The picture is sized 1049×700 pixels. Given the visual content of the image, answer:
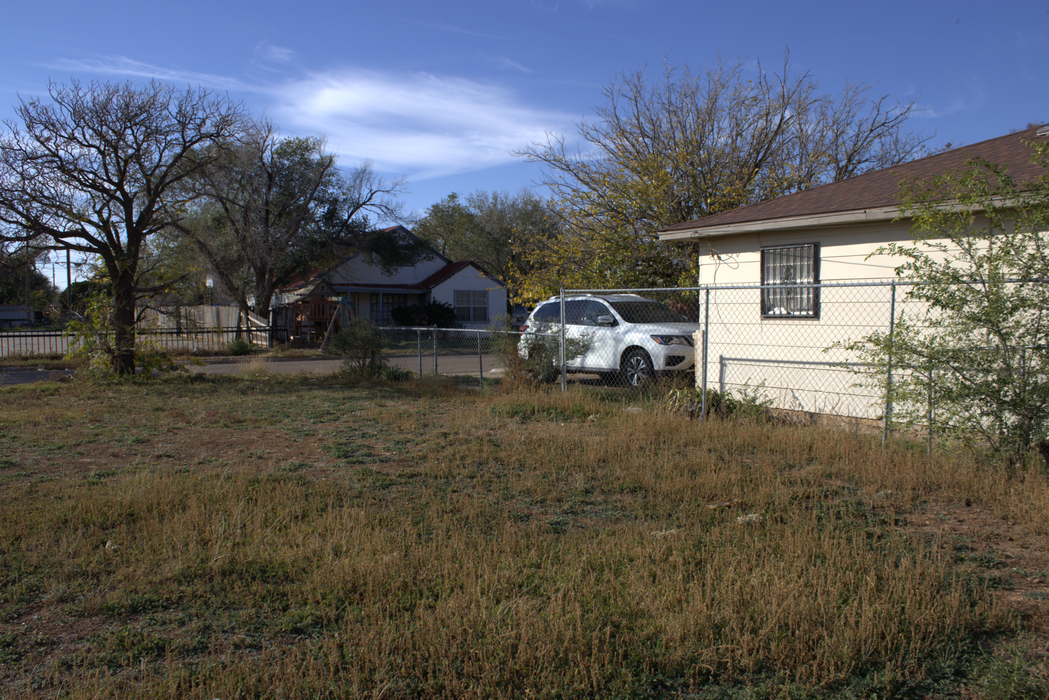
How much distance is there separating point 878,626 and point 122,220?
50.6 ft

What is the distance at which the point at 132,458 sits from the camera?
7113 millimetres

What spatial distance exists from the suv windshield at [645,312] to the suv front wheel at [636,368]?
648 millimetres

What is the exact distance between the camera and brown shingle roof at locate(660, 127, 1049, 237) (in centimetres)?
813

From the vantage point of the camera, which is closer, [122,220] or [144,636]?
[144,636]

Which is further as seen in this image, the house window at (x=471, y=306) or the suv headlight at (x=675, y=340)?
the house window at (x=471, y=306)

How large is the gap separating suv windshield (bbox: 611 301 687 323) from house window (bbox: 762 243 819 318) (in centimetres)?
234

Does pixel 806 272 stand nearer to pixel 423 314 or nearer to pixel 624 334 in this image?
pixel 624 334

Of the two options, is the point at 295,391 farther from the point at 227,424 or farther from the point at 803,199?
the point at 803,199

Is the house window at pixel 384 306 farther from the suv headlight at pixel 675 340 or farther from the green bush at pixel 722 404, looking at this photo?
the green bush at pixel 722 404

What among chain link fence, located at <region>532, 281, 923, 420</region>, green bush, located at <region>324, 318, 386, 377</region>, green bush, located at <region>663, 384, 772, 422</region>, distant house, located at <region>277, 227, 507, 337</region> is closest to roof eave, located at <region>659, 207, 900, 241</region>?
chain link fence, located at <region>532, 281, 923, 420</region>

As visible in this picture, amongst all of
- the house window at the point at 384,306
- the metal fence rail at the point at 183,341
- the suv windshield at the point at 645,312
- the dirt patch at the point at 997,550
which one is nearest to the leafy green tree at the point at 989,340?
the dirt patch at the point at 997,550

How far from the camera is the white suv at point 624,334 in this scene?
423 inches

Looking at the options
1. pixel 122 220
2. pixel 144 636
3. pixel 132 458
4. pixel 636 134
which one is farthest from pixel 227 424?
pixel 636 134

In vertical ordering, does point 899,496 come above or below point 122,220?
below
